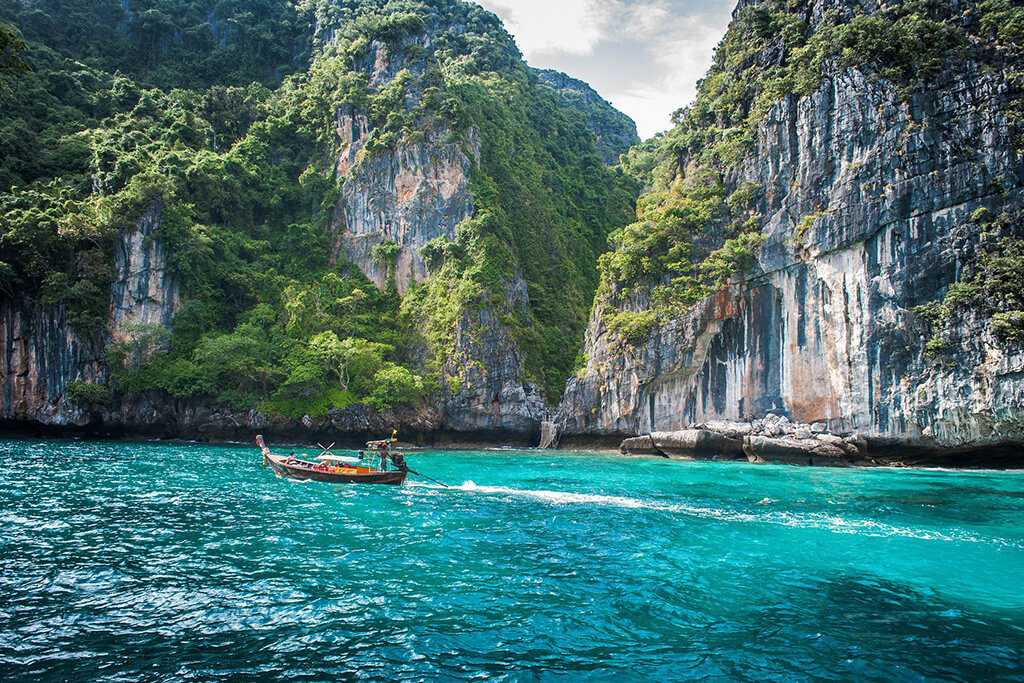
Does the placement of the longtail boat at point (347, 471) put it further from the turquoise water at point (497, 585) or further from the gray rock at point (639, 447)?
the gray rock at point (639, 447)

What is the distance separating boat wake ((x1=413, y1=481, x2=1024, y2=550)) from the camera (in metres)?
13.5

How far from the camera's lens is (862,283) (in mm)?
29562

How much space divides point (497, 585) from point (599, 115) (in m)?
77.1

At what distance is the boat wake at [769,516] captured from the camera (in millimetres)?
13484

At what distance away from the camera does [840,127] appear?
3155 centimetres

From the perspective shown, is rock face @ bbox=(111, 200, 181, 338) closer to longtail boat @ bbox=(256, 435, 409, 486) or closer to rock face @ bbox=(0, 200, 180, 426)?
rock face @ bbox=(0, 200, 180, 426)

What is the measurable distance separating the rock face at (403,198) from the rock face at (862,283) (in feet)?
62.1

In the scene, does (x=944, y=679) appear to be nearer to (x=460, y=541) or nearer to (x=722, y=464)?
(x=460, y=541)

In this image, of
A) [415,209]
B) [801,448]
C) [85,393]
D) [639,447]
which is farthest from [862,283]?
[85,393]

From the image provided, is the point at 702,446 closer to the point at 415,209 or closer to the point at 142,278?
the point at 415,209

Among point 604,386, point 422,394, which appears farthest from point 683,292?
point 422,394

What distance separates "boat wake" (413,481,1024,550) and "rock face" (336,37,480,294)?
1184 inches

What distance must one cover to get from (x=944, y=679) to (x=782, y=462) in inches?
995

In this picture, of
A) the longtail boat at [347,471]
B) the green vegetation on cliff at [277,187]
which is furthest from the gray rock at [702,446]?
the longtail boat at [347,471]
